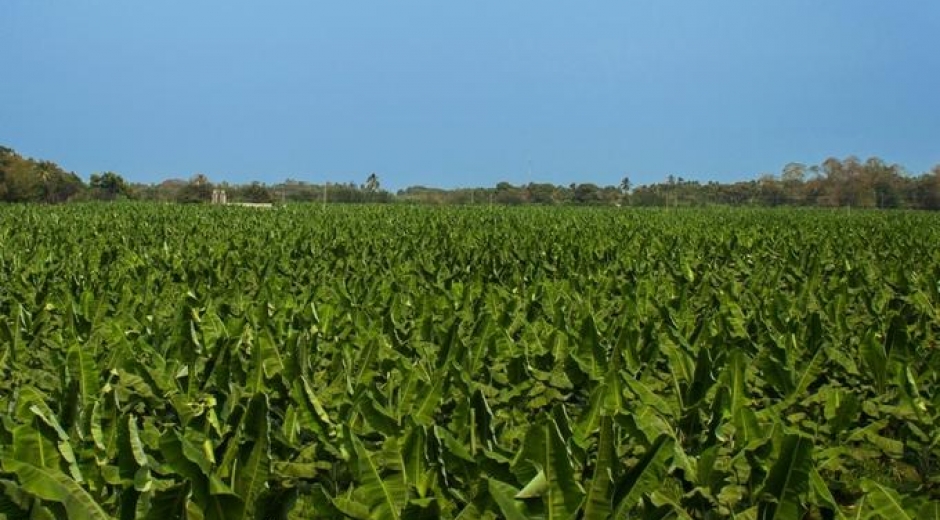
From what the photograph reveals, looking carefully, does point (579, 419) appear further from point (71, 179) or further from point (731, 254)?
point (71, 179)

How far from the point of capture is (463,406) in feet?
10.3

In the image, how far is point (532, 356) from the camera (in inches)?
179

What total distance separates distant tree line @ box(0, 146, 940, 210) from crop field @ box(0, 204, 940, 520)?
7239 cm

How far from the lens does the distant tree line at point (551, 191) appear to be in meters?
87.3

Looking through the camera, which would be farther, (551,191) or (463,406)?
(551,191)

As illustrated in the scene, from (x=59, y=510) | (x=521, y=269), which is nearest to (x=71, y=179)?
(x=521, y=269)

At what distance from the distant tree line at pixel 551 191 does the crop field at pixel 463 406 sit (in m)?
72.4

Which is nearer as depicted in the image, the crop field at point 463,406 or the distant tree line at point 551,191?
the crop field at point 463,406

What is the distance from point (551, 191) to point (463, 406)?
11766 cm

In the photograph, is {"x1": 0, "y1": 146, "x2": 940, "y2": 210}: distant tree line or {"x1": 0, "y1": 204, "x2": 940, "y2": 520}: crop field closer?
{"x1": 0, "y1": 204, "x2": 940, "y2": 520}: crop field

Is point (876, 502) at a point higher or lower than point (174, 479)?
higher

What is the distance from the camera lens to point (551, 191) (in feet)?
392

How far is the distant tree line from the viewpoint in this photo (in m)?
87.3

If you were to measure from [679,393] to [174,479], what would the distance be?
2293 millimetres
